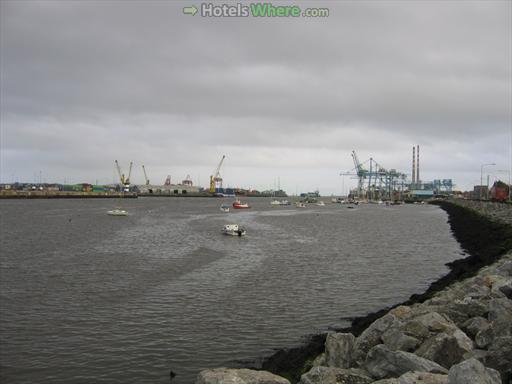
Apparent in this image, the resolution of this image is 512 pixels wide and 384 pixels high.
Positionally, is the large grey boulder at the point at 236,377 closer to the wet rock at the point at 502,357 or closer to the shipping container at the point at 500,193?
the wet rock at the point at 502,357

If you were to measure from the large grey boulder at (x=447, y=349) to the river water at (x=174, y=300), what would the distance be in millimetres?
Answer: 6799

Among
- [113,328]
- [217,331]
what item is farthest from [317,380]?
[113,328]

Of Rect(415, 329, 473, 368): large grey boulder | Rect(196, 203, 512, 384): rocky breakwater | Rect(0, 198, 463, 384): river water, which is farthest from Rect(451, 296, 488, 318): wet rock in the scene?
Rect(0, 198, 463, 384): river water

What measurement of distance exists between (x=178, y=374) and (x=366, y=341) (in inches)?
223

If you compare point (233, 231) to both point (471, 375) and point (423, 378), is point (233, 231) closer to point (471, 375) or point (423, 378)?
point (423, 378)

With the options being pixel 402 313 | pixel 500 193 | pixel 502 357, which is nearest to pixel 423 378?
pixel 502 357

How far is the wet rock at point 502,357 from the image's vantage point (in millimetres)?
7136

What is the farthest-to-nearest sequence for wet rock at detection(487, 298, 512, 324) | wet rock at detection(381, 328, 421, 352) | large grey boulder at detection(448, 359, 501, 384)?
1. wet rock at detection(381, 328, 421, 352)
2. wet rock at detection(487, 298, 512, 324)
3. large grey boulder at detection(448, 359, 501, 384)

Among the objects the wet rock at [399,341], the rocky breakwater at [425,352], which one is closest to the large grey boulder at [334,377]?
the rocky breakwater at [425,352]

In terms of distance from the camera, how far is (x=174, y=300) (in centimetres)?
2062

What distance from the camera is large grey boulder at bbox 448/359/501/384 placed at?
19.0ft

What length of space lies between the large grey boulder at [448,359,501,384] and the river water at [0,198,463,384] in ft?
27.7

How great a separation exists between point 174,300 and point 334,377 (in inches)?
566

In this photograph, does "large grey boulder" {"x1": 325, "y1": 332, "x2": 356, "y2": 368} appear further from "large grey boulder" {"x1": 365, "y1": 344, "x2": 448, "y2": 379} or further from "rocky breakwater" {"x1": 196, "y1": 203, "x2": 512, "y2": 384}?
"large grey boulder" {"x1": 365, "y1": 344, "x2": 448, "y2": 379}
